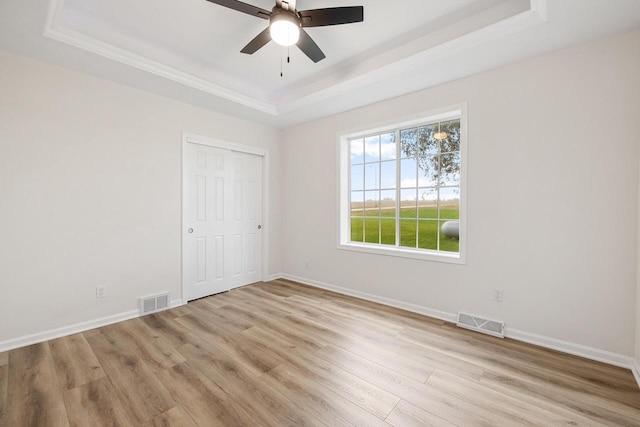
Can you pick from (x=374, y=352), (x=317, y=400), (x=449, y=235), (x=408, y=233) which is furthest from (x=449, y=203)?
(x=317, y=400)

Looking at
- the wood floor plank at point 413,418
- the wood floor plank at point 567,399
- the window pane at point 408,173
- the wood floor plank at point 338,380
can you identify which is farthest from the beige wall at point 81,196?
the wood floor plank at point 567,399

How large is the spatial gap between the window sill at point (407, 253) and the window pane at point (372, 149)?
1.25 meters

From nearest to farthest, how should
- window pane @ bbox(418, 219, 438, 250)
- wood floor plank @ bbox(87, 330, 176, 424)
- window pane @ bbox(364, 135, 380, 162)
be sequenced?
1. wood floor plank @ bbox(87, 330, 176, 424)
2. window pane @ bbox(418, 219, 438, 250)
3. window pane @ bbox(364, 135, 380, 162)

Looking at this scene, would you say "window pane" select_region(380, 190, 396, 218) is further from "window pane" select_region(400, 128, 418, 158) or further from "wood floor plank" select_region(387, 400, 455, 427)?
"wood floor plank" select_region(387, 400, 455, 427)

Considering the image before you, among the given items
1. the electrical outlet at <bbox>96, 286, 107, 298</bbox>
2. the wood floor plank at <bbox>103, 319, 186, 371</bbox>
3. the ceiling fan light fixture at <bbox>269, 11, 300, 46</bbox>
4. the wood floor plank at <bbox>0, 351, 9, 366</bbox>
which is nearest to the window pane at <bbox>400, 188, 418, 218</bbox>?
the ceiling fan light fixture at <bbox>269, 11, 300, 46</bbox>

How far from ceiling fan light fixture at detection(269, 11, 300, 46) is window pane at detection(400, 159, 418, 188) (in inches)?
79.5

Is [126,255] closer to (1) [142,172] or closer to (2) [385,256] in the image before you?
(1) [142,172]

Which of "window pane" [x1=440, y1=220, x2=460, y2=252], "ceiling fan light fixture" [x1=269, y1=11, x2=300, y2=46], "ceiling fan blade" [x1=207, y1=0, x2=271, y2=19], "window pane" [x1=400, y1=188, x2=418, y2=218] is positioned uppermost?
"ceiling fan blade" [x1=207, y1=0, x2=271, y2=19]

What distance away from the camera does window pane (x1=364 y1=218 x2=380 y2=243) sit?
3.88 meters

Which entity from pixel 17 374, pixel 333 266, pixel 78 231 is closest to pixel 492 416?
pixel 333 266

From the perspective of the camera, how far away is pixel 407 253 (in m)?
3.33

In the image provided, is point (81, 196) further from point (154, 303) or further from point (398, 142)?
point (398, 142)

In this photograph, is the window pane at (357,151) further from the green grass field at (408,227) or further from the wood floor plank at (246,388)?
the wood floor plank at (246,388)

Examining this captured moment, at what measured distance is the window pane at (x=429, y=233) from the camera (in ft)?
10.8
